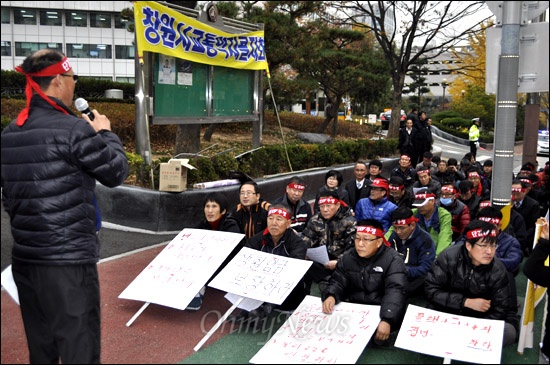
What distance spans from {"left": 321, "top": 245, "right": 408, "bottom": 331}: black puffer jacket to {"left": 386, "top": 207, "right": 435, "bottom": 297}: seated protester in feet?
2.46

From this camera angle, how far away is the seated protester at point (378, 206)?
6449mm

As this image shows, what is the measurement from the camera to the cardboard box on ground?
7.25 meters

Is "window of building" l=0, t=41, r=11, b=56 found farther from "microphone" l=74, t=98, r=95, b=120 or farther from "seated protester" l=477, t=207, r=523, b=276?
"seated protester" l=477, t=207, r=523, b=276

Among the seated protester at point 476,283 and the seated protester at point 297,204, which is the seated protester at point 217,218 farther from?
the seated protester at point 476,283

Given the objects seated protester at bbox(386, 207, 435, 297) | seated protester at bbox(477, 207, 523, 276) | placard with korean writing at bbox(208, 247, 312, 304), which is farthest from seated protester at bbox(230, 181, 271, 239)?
seated protester at bbox(477, 207, 523, 276)

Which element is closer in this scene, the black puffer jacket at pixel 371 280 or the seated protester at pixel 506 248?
the black puffer jacket at pixel 371 280

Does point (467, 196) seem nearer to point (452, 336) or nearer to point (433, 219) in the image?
point (433, 219)

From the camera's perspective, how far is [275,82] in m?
15.2

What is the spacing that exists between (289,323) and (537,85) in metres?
2.49

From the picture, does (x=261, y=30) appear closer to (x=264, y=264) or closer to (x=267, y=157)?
(x=267, y=157)

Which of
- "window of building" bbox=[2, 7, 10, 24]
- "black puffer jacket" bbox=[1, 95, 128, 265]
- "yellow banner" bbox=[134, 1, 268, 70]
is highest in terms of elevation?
"yellow banner" bbox=[134, 1, 268, 70]

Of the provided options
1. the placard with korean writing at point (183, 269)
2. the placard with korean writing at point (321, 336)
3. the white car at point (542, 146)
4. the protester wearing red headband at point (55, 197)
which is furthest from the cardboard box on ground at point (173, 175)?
the white car at point (542, 146)

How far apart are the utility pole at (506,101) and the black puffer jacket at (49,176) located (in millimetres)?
3019

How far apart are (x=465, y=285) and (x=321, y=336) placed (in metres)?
1.20
